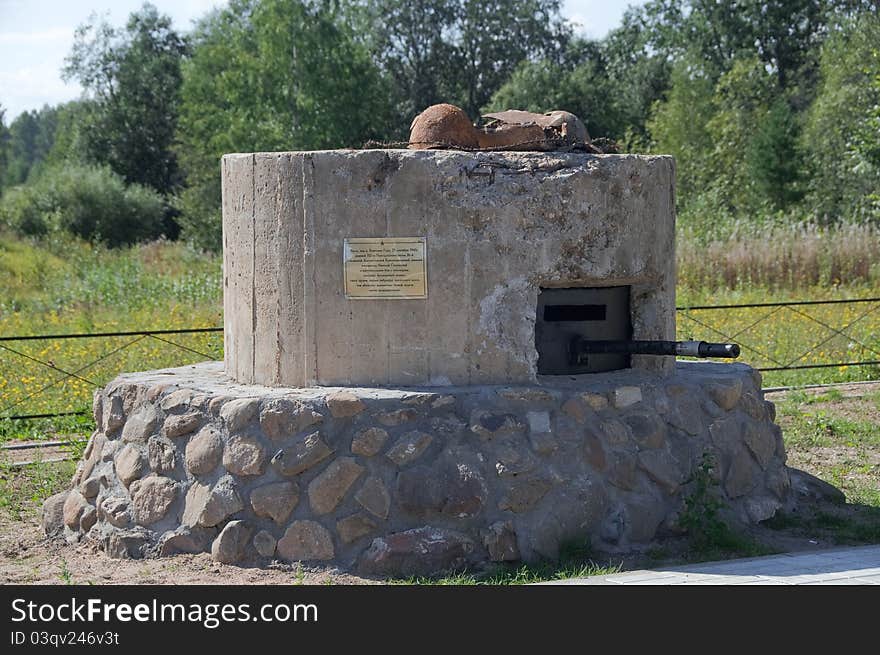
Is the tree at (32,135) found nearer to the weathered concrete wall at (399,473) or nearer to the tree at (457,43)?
the tree at (457,43)

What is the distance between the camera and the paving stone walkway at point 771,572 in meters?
6.00

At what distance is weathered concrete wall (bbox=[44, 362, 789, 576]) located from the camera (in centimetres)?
652

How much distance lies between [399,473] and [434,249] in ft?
4.27

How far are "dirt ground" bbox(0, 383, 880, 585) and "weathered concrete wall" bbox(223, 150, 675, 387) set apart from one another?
1178 millimetres

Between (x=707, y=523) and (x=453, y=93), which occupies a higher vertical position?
(x=453, y=93)

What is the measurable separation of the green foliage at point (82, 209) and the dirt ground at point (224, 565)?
25161 millimetres

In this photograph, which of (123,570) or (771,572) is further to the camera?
(123,570)

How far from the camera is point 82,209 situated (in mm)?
33281

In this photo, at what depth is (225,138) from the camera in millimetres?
36344

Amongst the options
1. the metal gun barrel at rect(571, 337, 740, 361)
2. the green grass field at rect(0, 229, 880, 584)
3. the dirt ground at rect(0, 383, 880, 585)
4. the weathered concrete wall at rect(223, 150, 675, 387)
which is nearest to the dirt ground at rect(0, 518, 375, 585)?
the dirt ground at rect(0, 383, 880, 585)

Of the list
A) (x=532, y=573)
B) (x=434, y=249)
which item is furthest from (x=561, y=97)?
(x=532, y=573)

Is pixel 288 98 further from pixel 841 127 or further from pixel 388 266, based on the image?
pixel 388 266

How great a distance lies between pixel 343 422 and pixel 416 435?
0.42 m

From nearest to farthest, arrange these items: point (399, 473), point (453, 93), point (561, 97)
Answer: point (399, 473)
point (561, 97)
point (453, 93)
